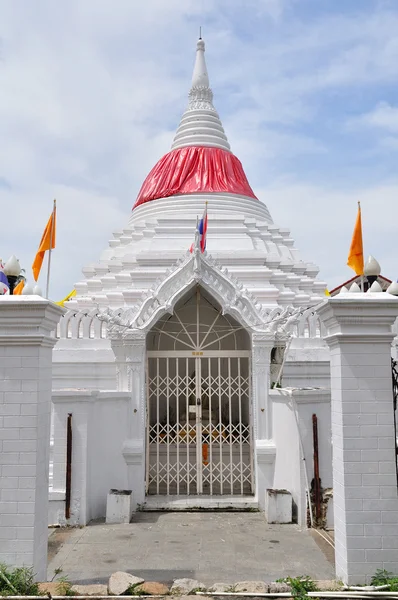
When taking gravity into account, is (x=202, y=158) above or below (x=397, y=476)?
above

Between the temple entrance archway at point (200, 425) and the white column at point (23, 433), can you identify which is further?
the temple entrance archway at point (200, 425)

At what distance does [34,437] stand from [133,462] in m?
4.66

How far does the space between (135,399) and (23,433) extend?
4599 millimetres

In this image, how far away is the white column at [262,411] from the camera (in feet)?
33.8

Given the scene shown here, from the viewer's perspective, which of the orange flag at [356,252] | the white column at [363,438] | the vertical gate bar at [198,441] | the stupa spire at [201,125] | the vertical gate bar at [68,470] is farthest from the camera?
the stupa spire at [201,125]

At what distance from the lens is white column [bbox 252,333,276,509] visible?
405 inches

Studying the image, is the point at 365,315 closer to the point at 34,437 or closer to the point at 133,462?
the point at 34,437

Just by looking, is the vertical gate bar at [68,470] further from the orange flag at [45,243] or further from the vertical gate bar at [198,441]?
the orange flag at [45,243]

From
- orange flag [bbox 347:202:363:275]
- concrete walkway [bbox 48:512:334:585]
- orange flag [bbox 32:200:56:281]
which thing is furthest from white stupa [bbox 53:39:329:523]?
orange flag [bbox 347:202:363:275]

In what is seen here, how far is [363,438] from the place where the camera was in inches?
228

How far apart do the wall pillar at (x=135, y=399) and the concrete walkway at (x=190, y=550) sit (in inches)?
→ 26.7

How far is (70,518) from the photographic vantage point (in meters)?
9.33

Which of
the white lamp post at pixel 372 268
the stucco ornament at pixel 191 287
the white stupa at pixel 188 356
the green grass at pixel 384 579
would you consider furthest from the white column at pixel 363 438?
the stucco ornament at pixel 191 287

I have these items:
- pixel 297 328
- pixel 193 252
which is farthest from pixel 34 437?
pixel 297 328
